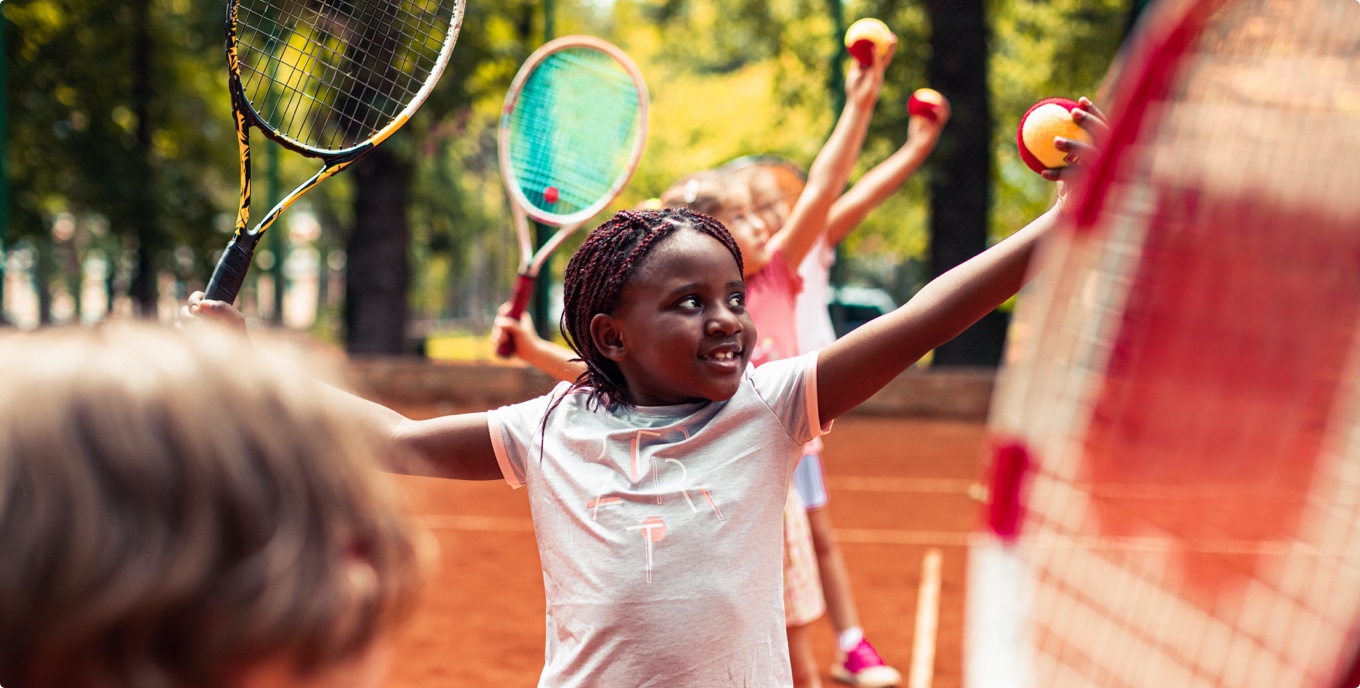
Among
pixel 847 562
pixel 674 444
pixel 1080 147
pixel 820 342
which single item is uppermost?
pixel 1080 147

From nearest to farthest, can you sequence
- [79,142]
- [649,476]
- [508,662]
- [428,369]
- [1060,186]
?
[649,476], [1060,186], [508,662], [428,369], [79,142]

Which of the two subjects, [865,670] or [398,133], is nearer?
[865,670]

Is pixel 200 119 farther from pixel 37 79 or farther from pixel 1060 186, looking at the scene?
pixel 1060 186

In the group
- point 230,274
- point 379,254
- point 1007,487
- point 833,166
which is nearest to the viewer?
point 1007,487

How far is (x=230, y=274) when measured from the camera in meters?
2.20

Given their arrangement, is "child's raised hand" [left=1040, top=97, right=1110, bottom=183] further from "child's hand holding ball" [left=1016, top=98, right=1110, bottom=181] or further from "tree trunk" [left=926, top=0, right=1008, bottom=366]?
"tree trunk" [left=926, top=0, right=1008, bottom=366]

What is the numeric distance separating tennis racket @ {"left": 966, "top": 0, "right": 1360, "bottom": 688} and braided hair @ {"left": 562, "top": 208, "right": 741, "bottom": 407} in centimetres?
56

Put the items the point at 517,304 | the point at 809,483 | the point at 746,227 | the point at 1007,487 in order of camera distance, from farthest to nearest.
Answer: the point at 809,483 < the point at 746,227 < the point at 517,304 < the point at 1007,487

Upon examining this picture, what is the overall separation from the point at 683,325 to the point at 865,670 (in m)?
2.31

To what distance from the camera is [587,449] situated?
5.92 ft

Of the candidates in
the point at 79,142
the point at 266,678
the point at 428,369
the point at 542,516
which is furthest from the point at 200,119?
the point at 266,678

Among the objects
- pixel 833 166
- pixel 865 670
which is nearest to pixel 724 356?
pixel 833 166

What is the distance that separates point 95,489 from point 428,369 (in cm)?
1007

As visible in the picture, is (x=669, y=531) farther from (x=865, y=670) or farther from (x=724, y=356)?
(x=865, y=670)
